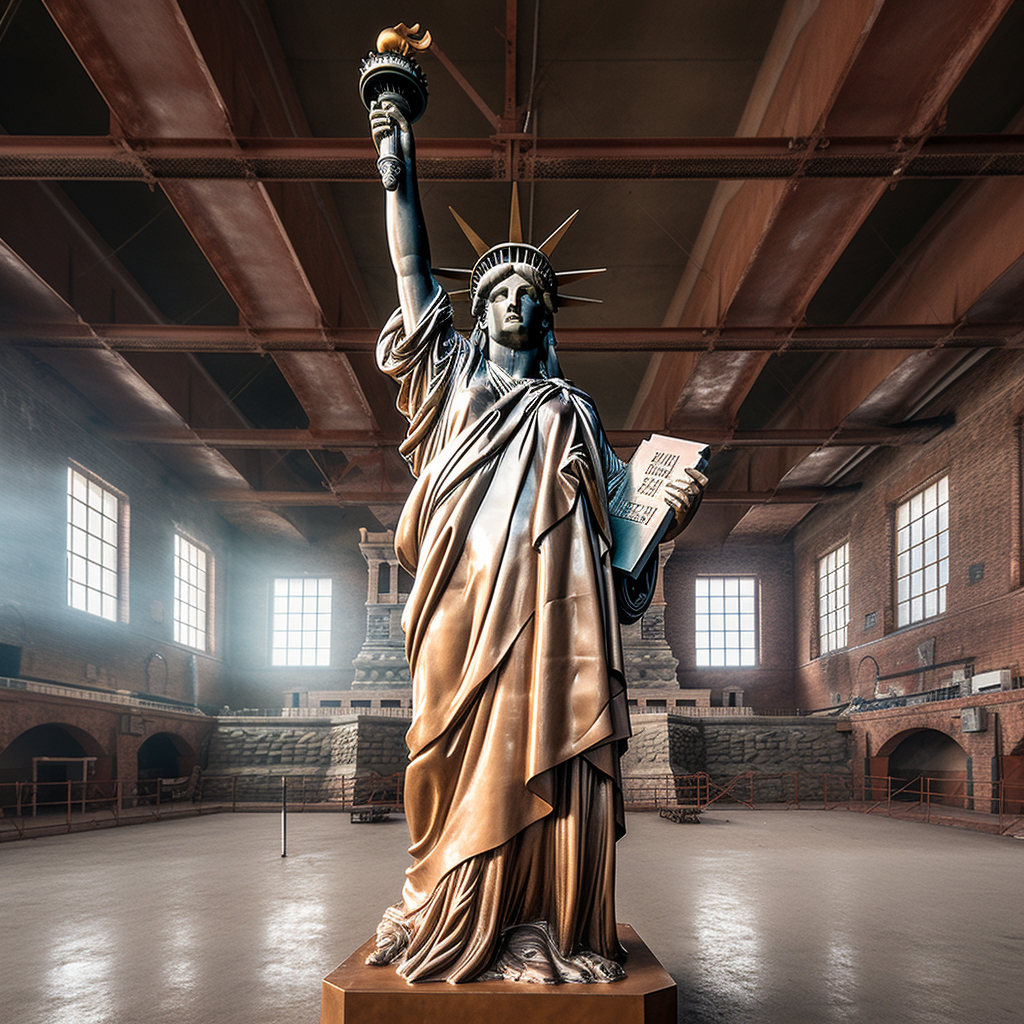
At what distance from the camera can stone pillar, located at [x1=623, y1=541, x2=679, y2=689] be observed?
985 inches

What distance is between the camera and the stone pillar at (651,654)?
25.0 m

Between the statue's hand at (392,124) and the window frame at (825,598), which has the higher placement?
the statue's hand at (392,124)

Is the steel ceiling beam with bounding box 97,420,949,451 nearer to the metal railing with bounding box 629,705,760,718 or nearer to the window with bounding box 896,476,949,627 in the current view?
the window with bounding box 896,476,949,627

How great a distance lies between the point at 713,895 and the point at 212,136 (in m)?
8.93

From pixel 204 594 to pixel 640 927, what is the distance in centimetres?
2236

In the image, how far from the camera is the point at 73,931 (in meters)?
5.41

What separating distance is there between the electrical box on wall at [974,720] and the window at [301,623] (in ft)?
62.3

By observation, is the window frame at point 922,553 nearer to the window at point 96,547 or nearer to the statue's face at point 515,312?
the statue's face at point 515,312

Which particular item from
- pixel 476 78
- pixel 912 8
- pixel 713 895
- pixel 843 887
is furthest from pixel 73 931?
pixel 476 78

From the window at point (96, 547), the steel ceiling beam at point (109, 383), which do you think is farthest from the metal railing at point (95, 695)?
the steel ceiling beam at point (109, 383)

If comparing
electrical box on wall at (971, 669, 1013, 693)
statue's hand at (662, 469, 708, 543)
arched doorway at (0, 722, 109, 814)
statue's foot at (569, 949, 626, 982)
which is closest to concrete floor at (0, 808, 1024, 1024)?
statue's foot at (569, 949, 626, 982)

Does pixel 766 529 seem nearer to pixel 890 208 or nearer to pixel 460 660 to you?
pixel 890 208

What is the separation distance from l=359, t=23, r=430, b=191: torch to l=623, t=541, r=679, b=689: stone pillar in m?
22.2

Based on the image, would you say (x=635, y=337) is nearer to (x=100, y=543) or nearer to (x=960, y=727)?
(x=960, y=727)
